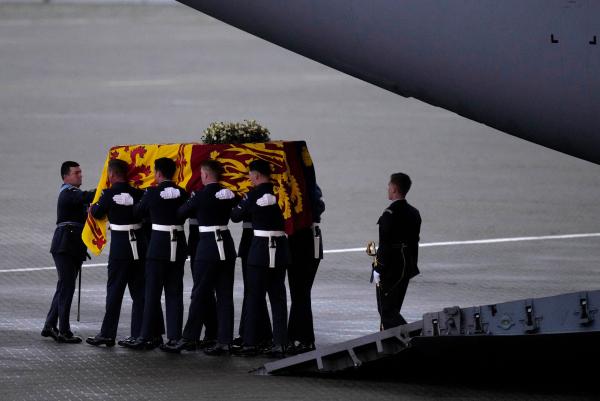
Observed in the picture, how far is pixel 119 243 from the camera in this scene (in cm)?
1369

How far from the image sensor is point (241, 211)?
13.1 m

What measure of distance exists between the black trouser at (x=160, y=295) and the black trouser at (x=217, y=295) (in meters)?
0.21

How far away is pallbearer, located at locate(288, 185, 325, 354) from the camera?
44.5 feet

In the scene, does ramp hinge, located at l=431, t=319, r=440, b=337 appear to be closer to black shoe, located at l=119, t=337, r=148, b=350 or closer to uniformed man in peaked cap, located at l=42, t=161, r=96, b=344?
black shoe, located at l=119, t=337, r=148, b=350

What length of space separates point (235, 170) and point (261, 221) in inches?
25.6

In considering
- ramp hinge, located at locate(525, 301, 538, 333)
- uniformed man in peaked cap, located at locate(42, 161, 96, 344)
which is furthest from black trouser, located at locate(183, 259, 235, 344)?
ramp hinge, located at locate(525, 301, 538, 333)

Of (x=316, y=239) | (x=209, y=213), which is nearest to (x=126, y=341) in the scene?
(x=209, y=213)

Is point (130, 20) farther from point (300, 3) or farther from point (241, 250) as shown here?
point (300, 3)

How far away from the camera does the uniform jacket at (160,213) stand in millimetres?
13328

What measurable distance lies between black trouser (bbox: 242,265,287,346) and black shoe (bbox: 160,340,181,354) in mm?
631

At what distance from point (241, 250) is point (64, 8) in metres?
47.9

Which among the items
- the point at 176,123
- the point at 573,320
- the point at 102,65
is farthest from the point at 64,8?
the point at 573,320

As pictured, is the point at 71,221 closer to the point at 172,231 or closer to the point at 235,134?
the point at 172,231

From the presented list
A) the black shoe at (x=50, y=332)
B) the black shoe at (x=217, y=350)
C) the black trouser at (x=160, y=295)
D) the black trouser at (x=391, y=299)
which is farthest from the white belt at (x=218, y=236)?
the black shoe at (x=50, y=332)
